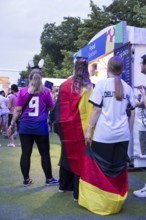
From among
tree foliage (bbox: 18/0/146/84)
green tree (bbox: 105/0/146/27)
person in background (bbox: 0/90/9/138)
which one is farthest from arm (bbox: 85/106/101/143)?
green tree (bbox: 105/0/146/27)

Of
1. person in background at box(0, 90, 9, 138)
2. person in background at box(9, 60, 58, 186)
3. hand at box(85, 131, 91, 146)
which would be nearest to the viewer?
hand at box(85, 131, 91, 146)

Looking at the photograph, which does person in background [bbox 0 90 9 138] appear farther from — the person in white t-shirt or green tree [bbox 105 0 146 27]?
green tree [bbox 105 0 146 27]

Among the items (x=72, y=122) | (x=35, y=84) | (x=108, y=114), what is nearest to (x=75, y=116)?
(x=72, y=122)

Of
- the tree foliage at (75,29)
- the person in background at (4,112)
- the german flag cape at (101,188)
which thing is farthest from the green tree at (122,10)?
the german flag cape at (101,188)

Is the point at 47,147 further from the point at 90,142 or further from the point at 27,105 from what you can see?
Answer: the point at 90,142

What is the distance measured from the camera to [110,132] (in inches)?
166

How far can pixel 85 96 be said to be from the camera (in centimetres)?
469

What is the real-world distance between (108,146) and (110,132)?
18 cm

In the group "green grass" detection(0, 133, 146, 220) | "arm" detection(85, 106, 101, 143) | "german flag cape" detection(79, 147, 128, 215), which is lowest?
"green grass" detection(0, 133, 146, 220)

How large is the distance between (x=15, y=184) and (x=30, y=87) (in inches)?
61.5

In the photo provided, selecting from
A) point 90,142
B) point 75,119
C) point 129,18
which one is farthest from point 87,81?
point 129,18

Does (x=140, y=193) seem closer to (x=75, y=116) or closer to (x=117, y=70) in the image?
(x=75, y=116)

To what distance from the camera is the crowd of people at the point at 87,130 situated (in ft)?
13.9

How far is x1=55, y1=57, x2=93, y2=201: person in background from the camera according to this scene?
4711 mm
